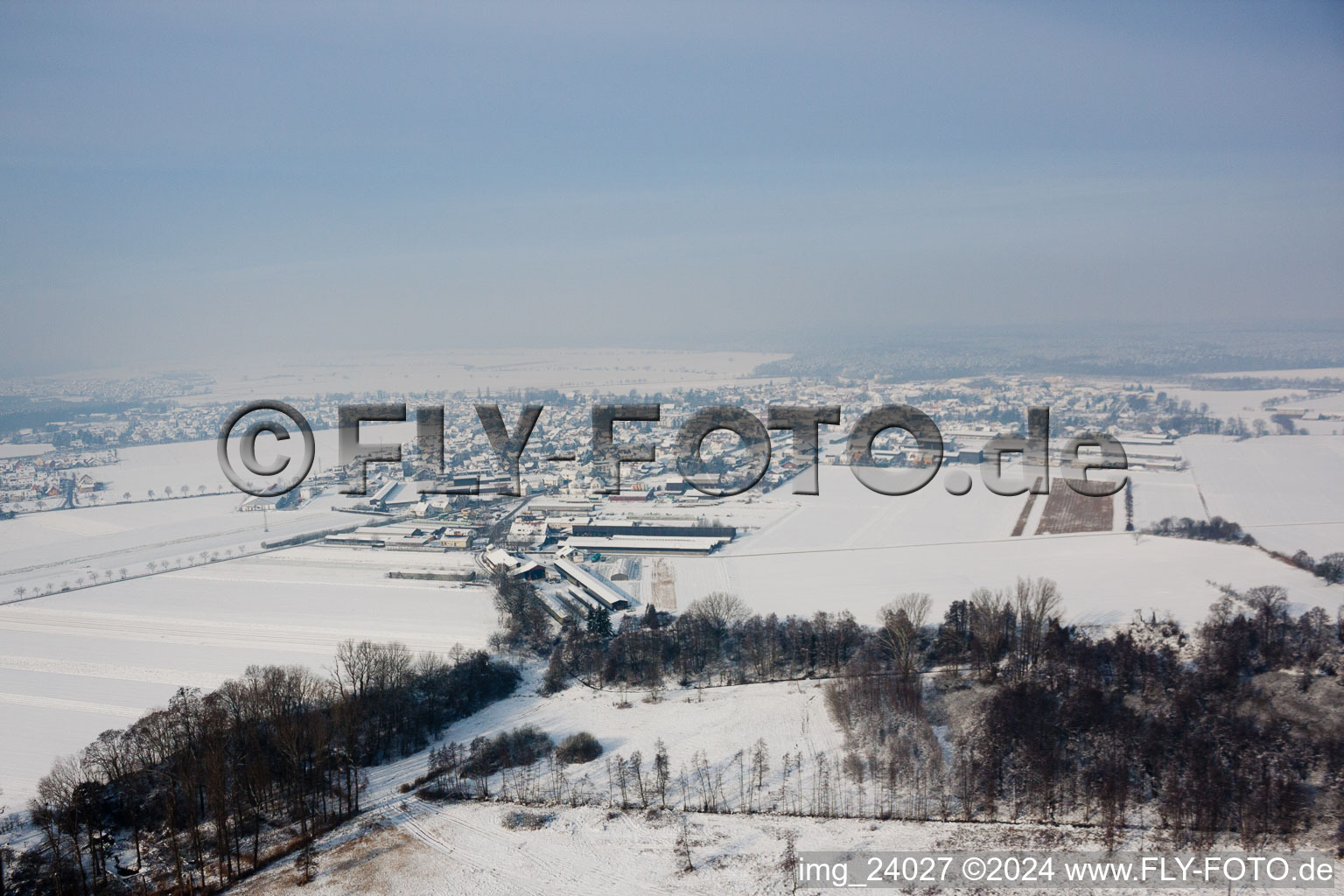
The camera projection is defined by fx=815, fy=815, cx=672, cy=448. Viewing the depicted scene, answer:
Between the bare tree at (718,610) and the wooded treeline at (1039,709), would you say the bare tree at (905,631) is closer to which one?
the wooded treeline at (1039,709)

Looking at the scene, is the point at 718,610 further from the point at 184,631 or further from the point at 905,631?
the point at 184,631

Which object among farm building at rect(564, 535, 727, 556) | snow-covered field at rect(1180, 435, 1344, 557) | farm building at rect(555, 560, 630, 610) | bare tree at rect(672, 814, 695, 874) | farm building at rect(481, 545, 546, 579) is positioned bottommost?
bare tree at rect(672, 814, 695, 874)

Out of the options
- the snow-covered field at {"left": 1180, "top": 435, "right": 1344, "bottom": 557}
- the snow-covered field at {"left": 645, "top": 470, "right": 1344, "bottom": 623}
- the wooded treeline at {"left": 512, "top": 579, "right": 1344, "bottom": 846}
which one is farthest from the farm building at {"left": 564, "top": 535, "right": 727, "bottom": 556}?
the snow-covered field at {"left": 1180, "top": 435, "right": 1344, "bottom": 557}

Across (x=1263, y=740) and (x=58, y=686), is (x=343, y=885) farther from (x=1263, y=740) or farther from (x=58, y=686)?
(x=1263, y=740)

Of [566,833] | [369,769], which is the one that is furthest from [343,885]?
[369,769]

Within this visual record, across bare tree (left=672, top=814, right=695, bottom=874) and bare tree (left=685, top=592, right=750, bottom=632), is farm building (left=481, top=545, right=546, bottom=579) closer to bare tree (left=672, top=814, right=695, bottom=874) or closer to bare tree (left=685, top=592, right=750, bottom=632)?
bare tree (left=685, top=592, right=750, bottom=632)

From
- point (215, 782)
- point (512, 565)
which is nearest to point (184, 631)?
point (512, 565)
